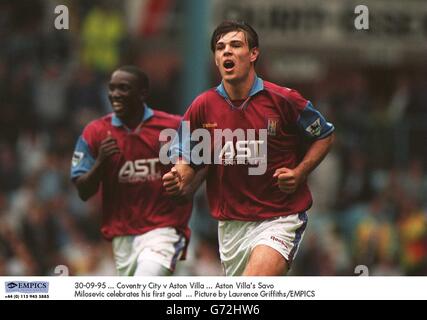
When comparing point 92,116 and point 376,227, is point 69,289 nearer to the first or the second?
point 92,116

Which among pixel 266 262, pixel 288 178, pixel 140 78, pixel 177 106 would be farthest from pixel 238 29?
pixel 177 106

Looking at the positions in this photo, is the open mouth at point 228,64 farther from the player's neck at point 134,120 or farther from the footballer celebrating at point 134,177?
the player's neck at point 134,120

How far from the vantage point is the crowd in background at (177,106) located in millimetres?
12578

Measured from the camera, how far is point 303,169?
786cm

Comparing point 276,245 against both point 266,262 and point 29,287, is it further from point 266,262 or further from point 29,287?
point 29,287

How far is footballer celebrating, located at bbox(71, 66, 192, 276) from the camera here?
27.8 feet

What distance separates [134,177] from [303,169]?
44.9 inches

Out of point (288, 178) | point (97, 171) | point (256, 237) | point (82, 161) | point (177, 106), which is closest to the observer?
point (288, 178)

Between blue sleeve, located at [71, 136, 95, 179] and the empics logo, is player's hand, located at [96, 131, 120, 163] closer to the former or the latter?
blue sleeve, located at [71, 136, 95, 179]

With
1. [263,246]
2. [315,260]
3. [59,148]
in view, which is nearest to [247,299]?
[263,246]

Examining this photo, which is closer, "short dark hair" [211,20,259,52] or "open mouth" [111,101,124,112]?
"short dark hair" [211,20,259,52]

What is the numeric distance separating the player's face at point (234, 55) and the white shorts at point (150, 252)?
109cm

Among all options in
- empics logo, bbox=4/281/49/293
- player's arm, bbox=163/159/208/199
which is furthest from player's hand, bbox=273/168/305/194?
empics logo, bbox=4/281/49/293

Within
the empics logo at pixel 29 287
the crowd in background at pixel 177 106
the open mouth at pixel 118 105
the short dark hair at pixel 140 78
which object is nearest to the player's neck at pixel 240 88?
the short dark hair at pixel 140 78
